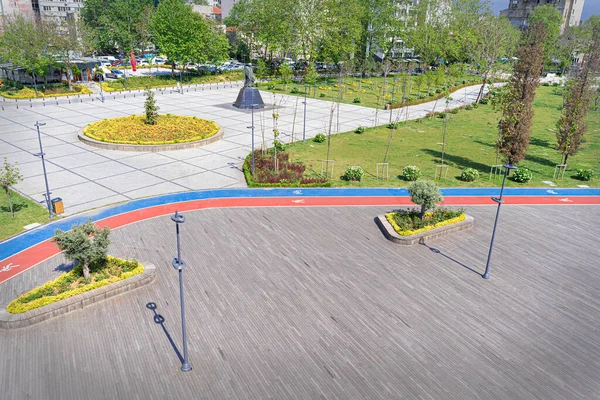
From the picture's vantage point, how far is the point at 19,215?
23.0 meters

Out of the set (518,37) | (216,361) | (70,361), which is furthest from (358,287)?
(518,37)

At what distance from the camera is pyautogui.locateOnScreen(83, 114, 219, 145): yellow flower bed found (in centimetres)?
3503

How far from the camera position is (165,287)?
1714 centimetres

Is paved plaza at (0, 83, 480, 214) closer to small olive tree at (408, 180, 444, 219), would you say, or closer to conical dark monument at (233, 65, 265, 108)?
conical dark monument at (233, 65, 265, 108)

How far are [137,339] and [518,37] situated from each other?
94.4 m

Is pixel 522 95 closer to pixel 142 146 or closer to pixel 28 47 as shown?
pixel 142 146

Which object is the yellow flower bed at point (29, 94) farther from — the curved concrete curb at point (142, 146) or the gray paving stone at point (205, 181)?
the gray paving stone at point (205, 181)

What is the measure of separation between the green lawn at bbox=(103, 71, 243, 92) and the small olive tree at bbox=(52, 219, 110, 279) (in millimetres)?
50993

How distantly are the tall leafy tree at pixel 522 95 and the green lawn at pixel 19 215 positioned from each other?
91.9 ft

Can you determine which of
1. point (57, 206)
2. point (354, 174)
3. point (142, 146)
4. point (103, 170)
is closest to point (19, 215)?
point (57, 206)

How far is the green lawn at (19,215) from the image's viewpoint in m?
21.5

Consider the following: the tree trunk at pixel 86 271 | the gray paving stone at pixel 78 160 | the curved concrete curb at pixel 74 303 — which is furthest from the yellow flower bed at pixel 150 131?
the curved concrete curb at pixel 74 303

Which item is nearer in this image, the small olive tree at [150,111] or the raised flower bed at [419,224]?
the raised flower bed at [419,224]

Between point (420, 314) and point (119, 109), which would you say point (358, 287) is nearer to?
point (420, 314)
